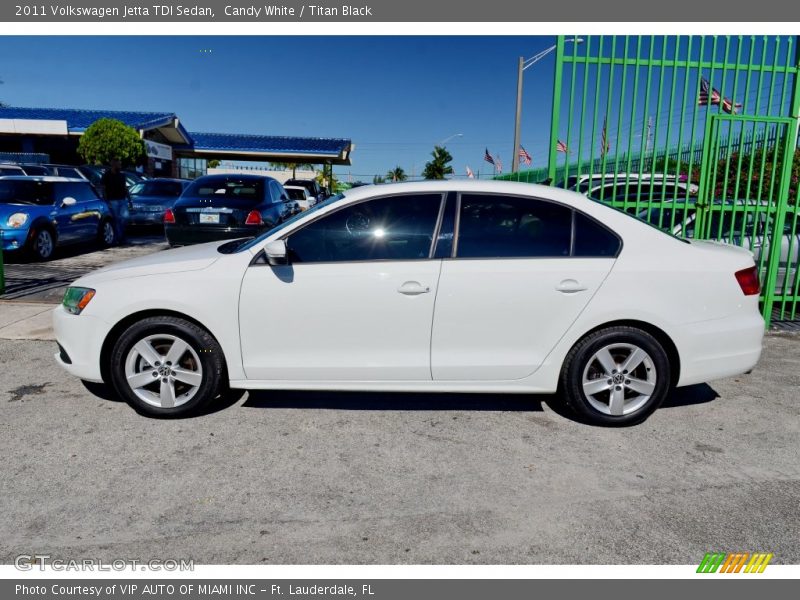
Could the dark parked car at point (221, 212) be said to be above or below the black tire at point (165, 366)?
above

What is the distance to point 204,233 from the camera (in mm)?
10031

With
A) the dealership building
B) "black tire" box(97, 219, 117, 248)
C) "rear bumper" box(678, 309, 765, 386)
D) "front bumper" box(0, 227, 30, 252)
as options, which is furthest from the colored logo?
the dealership building

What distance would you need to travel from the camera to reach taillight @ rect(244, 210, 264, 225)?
9.87 meters

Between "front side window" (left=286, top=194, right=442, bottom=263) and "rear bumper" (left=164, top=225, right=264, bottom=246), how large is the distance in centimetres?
601

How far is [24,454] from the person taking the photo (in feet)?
12.3

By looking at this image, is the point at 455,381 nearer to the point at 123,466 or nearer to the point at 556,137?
the point at 123,466

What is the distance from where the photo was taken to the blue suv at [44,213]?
1041 centimetres

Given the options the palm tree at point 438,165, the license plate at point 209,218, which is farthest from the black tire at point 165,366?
the palm tree at point 438,165

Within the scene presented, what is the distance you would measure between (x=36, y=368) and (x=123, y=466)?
7.81 ft

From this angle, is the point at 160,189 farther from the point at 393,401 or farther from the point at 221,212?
the point at 393,401

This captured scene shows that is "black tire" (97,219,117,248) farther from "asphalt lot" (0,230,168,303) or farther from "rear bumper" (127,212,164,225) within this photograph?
"rear bumper" (127,212,164,225)

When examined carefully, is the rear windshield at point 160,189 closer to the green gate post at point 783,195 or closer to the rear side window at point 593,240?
the green gate post at point 783,195

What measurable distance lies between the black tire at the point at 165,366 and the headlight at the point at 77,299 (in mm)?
342

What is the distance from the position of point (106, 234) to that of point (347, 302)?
10.9m
